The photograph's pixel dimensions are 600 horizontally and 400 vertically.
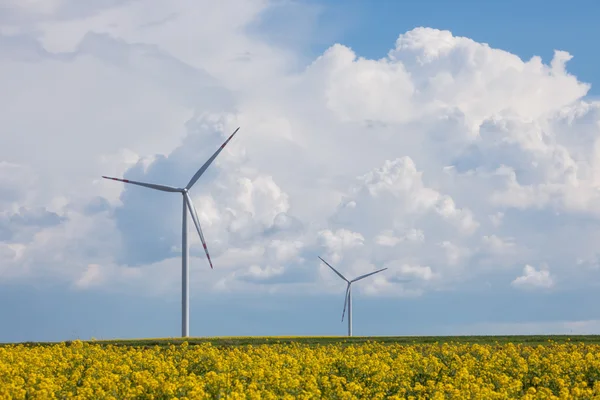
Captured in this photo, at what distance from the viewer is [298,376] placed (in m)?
20.9

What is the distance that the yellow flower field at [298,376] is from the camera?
19.7m

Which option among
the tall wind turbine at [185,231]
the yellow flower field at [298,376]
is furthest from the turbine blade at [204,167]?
the yellow flower field at [298,376]

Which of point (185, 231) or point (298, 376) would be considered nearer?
point (298, 376)

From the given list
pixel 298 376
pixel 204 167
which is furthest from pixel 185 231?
pixel 298 376

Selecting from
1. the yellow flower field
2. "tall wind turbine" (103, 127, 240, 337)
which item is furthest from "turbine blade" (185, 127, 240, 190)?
the yellow flower field

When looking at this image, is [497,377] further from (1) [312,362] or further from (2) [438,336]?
(2) [438,336]

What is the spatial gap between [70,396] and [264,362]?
6882mm

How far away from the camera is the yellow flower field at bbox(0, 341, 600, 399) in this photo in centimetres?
1973

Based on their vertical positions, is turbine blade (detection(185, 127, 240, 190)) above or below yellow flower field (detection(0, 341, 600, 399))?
above

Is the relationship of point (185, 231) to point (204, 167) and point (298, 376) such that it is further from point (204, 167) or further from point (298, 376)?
point (298, 376)

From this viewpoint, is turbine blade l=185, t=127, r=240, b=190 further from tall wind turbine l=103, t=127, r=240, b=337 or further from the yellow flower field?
the yellow flower field

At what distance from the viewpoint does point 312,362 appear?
84.5 ft

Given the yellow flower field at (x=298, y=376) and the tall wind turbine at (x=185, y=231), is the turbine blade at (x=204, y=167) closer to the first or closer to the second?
the tall wind turbine at (x=185, y=231)

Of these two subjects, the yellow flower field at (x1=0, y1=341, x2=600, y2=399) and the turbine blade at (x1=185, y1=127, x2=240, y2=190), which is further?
the turbine blade at (x1=185, y1=127, x2=240, y2=190)
